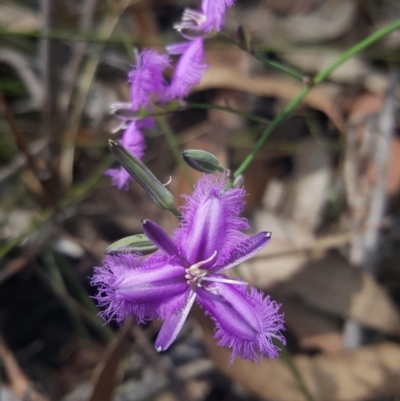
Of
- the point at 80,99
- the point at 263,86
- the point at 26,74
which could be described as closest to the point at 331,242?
the point at 263,86

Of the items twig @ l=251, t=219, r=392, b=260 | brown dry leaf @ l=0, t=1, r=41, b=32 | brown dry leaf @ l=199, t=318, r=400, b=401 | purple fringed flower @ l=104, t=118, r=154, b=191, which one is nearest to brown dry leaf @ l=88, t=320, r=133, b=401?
brown dry leaf @ l=199, t=318, r=400, b=401

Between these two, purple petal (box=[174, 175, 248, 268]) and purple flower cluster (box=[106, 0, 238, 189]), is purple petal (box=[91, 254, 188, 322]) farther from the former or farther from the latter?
purple flower cluster (box=[106, 0, 238, 189])

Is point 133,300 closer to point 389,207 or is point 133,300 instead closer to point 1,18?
point 389,207

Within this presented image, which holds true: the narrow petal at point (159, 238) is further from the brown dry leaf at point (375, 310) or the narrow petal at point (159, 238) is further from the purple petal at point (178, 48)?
the brown dry leaf at point (375, 310)

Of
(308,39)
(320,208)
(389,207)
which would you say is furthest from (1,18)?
(389,207)

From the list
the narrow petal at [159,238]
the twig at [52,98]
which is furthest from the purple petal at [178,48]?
the twig at [52,98]
